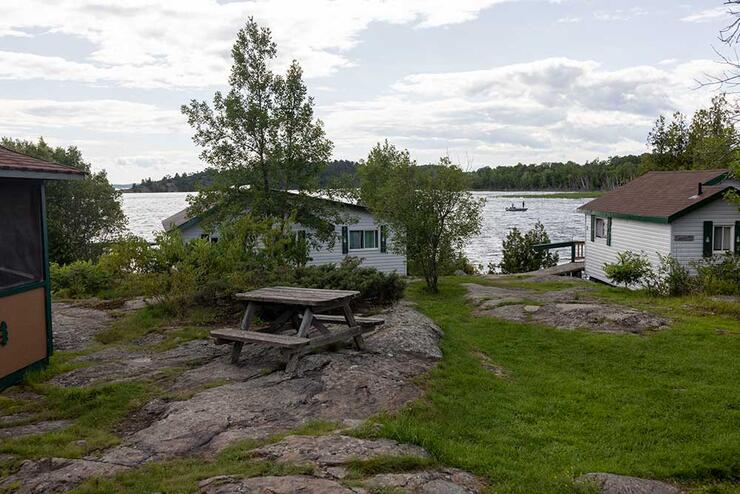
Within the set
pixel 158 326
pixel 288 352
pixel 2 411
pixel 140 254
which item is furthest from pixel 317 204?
pixel 2 411

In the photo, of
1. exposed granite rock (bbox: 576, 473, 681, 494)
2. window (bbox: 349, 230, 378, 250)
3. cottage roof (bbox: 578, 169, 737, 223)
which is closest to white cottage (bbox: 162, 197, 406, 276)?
window (bbox: 349, 230, 378, 250)

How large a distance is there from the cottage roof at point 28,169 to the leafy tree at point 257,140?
1082cm

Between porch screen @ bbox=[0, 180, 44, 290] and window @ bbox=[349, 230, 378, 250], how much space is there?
807 inches

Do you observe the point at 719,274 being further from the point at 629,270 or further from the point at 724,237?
the point at 724,237

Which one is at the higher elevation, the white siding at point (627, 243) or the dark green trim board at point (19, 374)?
the white siding at point (627, 243)

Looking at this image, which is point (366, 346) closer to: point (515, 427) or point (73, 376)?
point (515, 427)

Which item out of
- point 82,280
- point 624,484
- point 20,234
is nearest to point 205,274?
point 20,234

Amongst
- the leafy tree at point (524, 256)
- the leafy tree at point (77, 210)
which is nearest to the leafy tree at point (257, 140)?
the leafy tree at point (524, 256)

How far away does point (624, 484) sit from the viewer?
462cm

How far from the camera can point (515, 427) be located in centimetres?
603

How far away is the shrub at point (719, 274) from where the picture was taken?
52.5 ft

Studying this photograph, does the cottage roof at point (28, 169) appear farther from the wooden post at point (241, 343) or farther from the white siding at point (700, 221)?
the white siding at point (700, 221)

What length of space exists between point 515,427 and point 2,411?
527cm

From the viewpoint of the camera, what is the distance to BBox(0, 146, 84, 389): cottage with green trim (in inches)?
291
